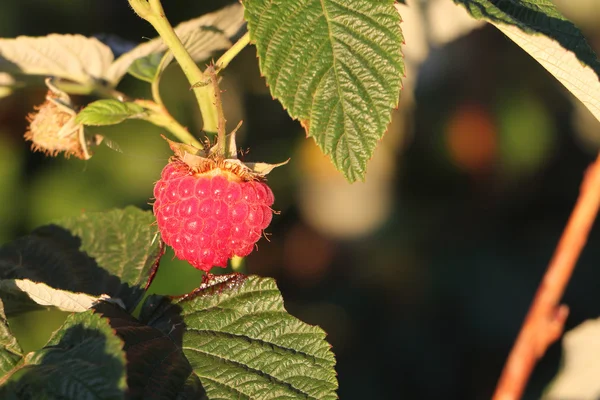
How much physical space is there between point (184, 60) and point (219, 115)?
0.28 feet

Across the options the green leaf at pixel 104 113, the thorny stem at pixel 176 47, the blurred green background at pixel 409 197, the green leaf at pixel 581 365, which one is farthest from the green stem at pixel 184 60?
the blurred green background at pixel 409 197

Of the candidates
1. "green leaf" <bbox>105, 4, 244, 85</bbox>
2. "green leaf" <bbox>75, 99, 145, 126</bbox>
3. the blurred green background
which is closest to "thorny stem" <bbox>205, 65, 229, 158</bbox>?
"green leaf" <bbox>75, 99, 145, 126</bbox>

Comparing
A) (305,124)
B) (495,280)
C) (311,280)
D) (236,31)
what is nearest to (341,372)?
(311,280)

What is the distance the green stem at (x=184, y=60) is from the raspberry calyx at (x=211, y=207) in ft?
0.14

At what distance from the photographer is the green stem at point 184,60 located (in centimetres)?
88

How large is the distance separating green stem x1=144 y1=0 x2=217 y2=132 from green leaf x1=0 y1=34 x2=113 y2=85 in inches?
13.3

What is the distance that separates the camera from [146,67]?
1128mm

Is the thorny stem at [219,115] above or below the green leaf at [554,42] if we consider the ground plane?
below

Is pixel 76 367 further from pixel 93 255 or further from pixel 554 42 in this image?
pixel 554 42

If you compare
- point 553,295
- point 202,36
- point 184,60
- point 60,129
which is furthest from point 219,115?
point 553,295

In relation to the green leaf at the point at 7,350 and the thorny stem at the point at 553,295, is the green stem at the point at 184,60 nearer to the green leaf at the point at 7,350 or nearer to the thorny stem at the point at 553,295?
the green leaf at the point at 7,350

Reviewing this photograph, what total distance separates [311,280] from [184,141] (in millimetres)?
1371

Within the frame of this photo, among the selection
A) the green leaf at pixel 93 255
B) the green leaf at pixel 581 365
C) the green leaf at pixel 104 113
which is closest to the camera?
the green leaf at pixel 104 113

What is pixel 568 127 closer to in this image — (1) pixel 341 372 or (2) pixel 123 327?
(1) pixel 341 372
